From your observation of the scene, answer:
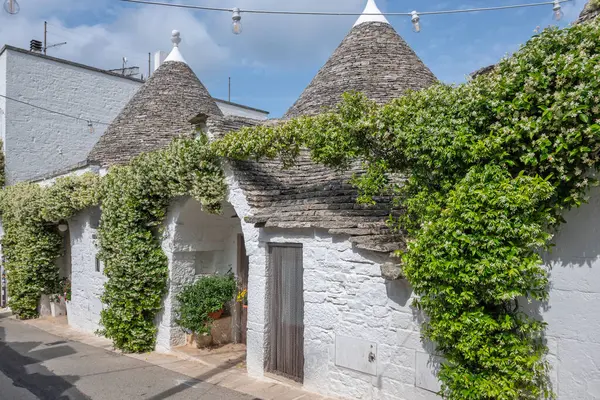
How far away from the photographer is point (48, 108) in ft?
52.3

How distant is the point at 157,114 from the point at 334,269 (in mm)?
8005

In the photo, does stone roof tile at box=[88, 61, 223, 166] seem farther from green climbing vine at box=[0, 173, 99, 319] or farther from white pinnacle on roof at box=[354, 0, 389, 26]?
white pinnacle on roof at box=[354, 0, 389, 26]

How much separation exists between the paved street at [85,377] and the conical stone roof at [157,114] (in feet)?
13.7

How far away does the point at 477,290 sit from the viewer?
13.5 feet

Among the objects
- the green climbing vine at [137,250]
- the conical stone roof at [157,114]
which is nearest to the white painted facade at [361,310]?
the green climbing vine at [137,250]

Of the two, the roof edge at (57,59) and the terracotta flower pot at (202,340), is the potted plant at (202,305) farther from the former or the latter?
the roof edge at (57,59)

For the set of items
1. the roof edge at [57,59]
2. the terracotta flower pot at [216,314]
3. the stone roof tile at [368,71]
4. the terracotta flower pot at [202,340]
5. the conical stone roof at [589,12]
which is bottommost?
the terracotta flower pot at [202,340]

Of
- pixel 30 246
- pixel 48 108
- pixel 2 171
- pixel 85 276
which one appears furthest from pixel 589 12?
pixel 48 108

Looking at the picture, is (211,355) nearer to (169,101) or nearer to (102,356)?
(102,356)

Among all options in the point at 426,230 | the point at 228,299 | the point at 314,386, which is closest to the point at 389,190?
the point at 426,230

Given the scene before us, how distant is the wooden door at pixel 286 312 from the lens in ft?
20.7

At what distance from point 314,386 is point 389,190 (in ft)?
8.85

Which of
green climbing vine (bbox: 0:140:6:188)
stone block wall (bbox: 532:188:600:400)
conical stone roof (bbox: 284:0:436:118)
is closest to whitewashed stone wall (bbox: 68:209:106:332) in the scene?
conical stone roof (bbox: 284:0:436:118)

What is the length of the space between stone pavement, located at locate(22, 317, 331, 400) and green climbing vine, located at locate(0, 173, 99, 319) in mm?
3370
